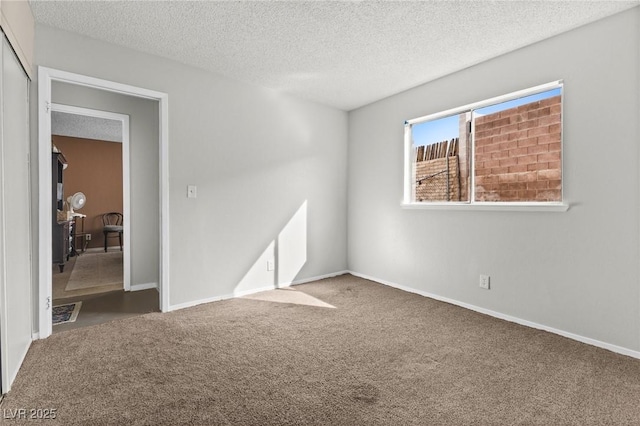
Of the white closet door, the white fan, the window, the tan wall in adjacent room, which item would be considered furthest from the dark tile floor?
the tan wall in adjacent room

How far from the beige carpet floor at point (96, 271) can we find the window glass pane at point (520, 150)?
4539mm

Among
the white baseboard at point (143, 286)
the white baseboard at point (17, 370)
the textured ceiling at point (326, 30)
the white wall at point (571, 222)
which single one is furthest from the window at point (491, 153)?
the white baseboard at point (17, 370)

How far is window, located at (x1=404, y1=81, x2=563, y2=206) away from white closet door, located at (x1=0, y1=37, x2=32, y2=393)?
3512 millimetres

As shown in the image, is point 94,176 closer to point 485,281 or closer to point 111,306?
point 111,306

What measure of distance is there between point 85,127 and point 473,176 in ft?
22.5

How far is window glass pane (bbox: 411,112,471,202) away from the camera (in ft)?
11.3

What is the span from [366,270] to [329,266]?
20.6 inches

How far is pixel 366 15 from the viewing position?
2.38m

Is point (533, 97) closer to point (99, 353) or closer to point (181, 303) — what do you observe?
point (181, 303)

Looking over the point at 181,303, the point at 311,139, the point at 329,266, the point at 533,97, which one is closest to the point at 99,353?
the point at 181,303

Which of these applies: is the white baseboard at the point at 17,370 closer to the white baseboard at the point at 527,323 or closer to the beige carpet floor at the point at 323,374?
the beige carpet floor at the point at 323,374

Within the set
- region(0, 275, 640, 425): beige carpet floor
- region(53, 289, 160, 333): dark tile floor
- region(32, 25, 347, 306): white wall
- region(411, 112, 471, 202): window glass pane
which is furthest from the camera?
region(411, 112, 471, 202): window glass pane

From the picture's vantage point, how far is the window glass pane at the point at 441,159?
3.43 meters

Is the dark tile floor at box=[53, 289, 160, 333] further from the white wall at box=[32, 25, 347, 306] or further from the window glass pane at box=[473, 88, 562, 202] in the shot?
the window glass pane at box=[473, 88, 562, 202]
